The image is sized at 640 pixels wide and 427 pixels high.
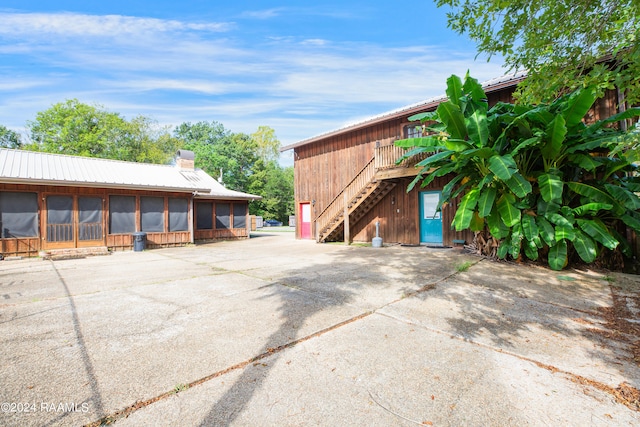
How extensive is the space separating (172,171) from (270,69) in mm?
7899

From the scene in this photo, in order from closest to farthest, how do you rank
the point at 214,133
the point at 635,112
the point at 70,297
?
the point at 70,297
the point at 635,112
the point at 214,133

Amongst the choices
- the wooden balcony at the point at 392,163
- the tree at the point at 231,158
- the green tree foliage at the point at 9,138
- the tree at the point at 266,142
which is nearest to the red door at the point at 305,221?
the wooden balcony at the point at 392,163

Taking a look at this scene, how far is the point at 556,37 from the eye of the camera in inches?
165

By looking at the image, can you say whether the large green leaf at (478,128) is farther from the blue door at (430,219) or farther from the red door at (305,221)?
the red door at (305,221)

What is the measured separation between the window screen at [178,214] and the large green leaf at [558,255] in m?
14.4

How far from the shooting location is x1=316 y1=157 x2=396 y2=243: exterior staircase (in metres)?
12.0

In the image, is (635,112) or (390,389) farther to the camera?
(635,112)

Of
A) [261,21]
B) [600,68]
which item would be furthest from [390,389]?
[261,21]

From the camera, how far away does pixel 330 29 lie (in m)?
9.90

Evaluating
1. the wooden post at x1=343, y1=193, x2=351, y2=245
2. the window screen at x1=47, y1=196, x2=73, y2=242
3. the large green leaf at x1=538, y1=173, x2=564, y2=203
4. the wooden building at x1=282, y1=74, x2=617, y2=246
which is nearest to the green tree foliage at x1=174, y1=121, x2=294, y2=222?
the wooden building at x1=282, y1=74, x2=617, y2=246

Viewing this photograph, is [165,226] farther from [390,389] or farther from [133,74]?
[390,389]

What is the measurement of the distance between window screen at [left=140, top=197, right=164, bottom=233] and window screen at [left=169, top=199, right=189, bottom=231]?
1.32 feet

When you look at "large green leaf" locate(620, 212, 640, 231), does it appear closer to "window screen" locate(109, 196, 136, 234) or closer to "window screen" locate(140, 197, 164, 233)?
"window screen" locate(140, 197, 164, 233)

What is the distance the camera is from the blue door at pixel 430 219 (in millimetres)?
11234
